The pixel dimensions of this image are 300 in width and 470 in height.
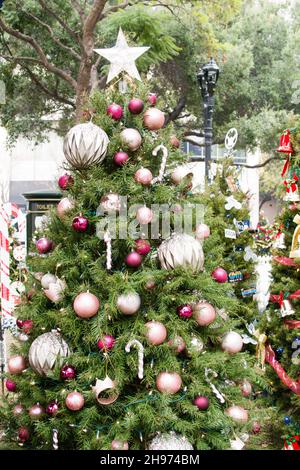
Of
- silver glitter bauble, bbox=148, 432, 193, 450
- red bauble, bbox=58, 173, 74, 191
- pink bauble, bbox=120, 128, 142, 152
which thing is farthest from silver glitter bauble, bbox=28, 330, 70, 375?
pink bauble, bbox=120, 128, 142, 152

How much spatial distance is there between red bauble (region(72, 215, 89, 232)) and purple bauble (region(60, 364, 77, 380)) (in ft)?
2.86

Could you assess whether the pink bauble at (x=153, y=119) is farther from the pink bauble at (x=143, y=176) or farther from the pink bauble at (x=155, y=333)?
the pink bauble at (x=155, y=333)

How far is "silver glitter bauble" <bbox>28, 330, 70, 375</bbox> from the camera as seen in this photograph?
3.62 metres

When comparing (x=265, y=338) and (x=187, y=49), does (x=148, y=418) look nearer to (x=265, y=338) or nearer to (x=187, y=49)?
(x=265, y=338)

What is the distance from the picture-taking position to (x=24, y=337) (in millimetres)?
4109

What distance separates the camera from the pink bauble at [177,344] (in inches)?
142

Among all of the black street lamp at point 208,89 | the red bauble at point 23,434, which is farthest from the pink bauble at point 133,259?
the black street lamp at point 208,89

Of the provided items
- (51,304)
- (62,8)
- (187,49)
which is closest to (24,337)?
(51,304)

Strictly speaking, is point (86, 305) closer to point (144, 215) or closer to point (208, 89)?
point (144, 215)

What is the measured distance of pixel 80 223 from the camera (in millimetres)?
3719

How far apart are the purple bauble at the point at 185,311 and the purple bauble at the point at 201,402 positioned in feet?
1.68

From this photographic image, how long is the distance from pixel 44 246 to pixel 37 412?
43.4 inches

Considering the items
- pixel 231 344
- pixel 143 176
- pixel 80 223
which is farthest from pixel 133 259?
pixel 231 344
